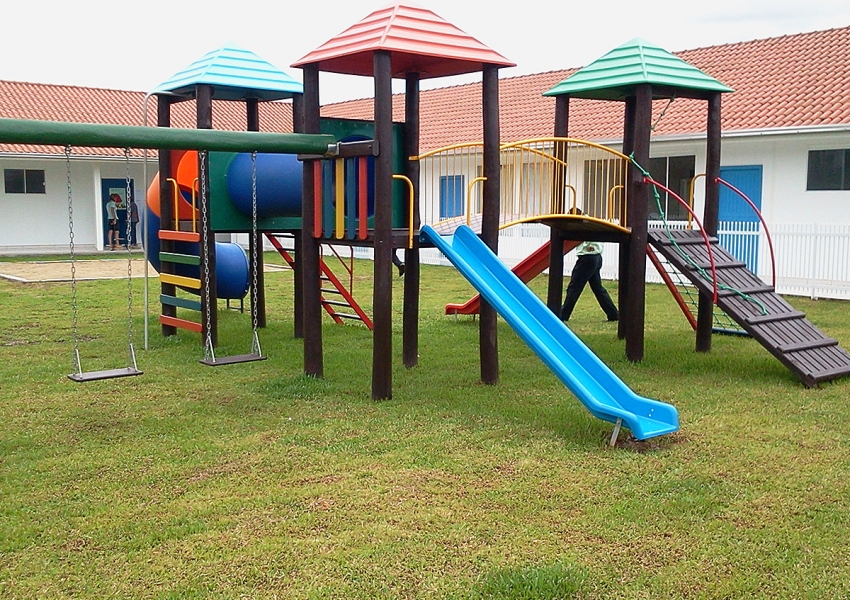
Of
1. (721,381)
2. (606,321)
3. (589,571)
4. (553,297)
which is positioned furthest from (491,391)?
(606,321)

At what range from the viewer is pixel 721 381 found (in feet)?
27.9

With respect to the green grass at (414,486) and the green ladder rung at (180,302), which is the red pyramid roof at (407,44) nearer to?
the green grass at (414,486)

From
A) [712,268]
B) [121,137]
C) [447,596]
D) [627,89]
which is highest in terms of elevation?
[627,89]

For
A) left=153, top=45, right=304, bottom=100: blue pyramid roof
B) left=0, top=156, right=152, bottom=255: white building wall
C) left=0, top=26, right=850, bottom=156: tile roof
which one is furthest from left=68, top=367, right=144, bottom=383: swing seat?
left=0, top=156, right=152, bottom=255: white building wall

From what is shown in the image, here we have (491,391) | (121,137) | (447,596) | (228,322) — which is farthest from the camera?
(228,322)

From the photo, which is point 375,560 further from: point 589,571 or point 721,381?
point 721,381

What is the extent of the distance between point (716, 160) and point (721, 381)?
3008 millimetres

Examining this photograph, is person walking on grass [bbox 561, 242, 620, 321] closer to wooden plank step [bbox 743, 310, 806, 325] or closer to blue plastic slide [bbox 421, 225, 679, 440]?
wooden plank step [bbox 743, 310, 806, 325]

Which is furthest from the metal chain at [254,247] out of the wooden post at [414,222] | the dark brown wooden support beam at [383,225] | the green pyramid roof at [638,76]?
the green pyramid roof at [638,76]

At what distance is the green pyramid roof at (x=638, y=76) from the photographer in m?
9.52

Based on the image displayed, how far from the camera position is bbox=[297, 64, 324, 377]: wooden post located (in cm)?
818

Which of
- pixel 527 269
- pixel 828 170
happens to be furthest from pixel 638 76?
pixel 828 170

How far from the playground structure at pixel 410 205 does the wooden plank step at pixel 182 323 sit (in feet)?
0.10

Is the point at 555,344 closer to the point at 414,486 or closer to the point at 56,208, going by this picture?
the point at 414,486
